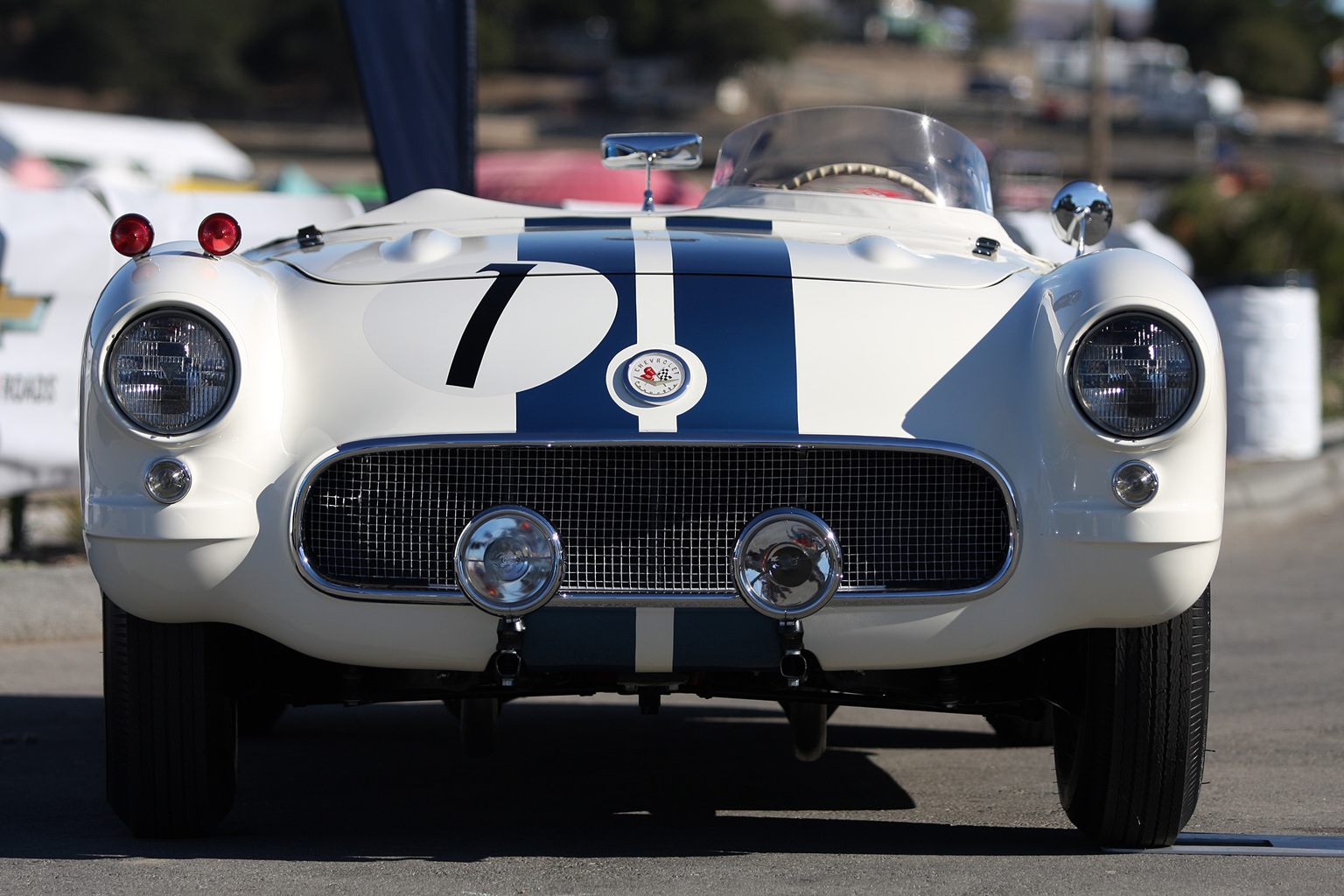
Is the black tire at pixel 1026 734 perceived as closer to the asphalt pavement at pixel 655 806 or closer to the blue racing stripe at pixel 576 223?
the asphalt pavement at pixel 655 806

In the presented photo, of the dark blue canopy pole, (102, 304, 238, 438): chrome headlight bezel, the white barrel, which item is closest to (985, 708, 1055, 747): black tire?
(102, 304, 238, 438): chrome headlight bezel

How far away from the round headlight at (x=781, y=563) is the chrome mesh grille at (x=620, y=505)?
0.05 metres

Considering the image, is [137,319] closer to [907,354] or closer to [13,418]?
[907,354]

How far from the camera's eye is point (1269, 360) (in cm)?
1084

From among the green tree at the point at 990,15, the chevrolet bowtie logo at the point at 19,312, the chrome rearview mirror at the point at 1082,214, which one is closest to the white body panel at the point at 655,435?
the chrome rearview mirror at the point at 1082,214

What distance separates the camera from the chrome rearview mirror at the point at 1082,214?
155 inches

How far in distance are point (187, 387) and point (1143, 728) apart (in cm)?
179

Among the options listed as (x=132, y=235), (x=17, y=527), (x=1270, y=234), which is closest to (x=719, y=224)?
(x=132, y=235)

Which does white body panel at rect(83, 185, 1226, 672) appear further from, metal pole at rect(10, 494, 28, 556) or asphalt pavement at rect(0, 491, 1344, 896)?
metal pole at rect(10, 494, 28, 556)

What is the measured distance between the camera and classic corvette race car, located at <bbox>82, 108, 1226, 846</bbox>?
2793 mm

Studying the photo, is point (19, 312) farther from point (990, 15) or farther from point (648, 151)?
point (990, 15)

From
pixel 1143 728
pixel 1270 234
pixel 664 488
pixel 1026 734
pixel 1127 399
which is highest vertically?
pixel 1270 234

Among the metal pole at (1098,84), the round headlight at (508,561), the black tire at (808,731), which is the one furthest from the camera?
the metal pole at (1098,84)

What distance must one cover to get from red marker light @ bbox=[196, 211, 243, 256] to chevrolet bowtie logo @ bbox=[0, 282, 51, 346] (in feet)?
13.3
